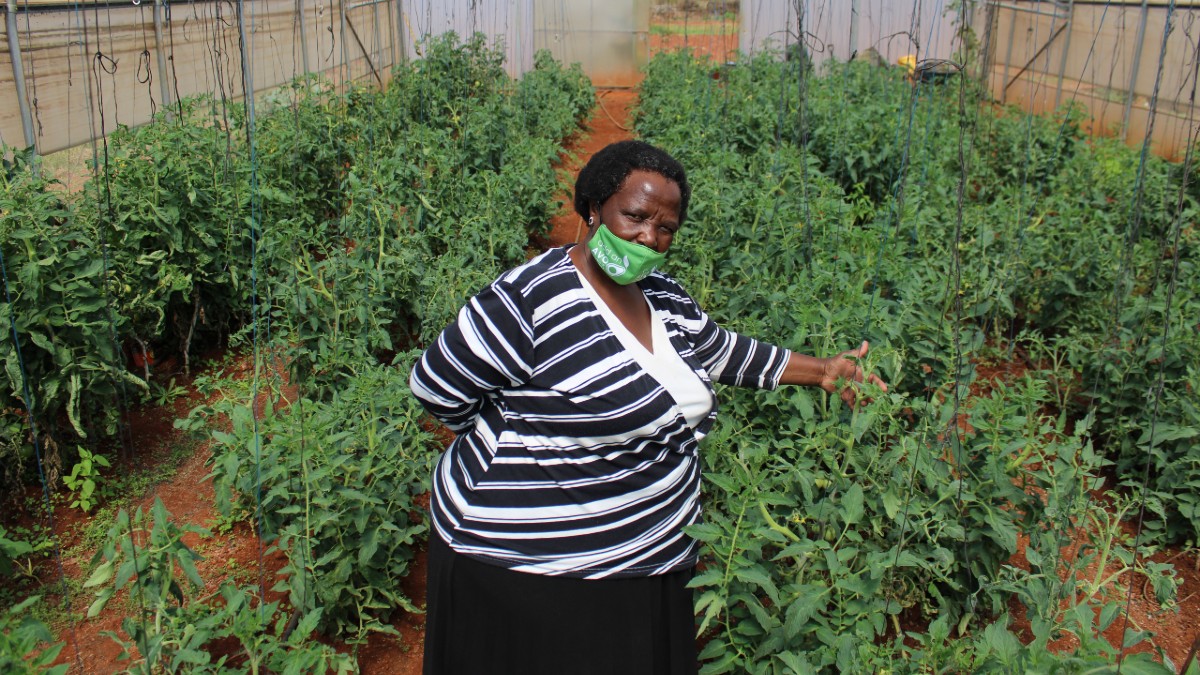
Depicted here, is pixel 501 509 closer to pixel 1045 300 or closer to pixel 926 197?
pixel 1045 300

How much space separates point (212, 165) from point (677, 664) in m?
3.20

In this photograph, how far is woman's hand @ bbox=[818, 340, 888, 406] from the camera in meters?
2.19

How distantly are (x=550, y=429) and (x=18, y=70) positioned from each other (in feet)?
13.7

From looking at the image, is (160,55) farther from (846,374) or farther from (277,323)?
(846,374)

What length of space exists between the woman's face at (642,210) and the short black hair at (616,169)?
12 millimetres

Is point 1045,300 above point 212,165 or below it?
below

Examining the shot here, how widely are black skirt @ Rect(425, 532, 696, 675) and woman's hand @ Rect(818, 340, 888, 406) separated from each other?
679 millimetres

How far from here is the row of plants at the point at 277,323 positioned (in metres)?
2.23

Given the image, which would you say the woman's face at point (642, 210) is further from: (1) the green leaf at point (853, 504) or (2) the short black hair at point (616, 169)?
(1) the green leaf at point (853, 504)

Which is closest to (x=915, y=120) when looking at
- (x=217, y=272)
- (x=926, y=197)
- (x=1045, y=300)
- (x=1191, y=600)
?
(x=926, y=197)

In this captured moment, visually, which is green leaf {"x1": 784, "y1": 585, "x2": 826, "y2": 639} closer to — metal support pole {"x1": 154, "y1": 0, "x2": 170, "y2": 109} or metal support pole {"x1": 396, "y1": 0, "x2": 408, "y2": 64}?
metal support pole {"x1": 154, "y1": 0, "x2": 170, "y2": 109}

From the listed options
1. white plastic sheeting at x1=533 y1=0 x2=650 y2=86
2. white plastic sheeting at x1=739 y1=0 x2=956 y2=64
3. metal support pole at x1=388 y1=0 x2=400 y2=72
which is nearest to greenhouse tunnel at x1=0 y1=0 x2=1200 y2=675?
metal support pole at x1=388 y1=0 x2=400 y2=72

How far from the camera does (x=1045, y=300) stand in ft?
14.7

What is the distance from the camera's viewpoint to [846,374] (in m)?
2.20
